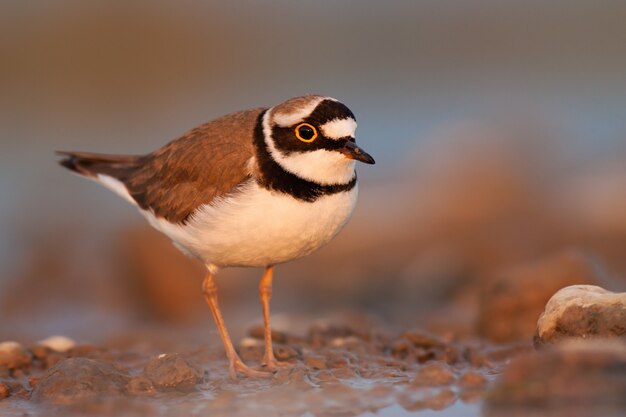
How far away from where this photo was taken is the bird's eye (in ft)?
19.4

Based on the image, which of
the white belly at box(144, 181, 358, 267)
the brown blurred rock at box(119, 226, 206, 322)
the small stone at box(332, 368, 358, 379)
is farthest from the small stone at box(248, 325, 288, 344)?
the brown blurred rock at box(119, 226, 206, 322)

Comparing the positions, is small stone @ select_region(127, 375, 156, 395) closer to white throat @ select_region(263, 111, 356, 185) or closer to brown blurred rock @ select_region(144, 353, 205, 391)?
brown blurred rock @ select_region(144, 353, 205, 391)

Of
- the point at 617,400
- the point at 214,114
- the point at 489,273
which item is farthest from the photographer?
A: the point at 214,114

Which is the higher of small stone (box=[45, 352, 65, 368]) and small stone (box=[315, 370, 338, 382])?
small stone (box=[45, 352, 65, 368])

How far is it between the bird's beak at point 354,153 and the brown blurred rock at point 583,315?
1247 millimetres

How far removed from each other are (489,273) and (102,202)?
551cm

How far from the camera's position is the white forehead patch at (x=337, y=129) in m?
5.84

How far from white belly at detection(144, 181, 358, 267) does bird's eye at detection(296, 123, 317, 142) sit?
13.6 inches

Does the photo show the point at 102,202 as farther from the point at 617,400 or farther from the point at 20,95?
the point at 617,400

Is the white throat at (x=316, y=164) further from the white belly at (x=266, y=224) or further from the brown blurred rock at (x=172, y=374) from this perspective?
the brown blurred rock at (x=172, y=374)

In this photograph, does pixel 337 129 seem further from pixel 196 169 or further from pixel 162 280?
pixel 162 280

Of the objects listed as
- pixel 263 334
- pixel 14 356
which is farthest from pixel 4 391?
pixel 263 334

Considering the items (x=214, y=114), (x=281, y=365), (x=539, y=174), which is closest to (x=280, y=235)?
(x=281, y=365)

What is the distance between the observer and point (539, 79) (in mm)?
18562
